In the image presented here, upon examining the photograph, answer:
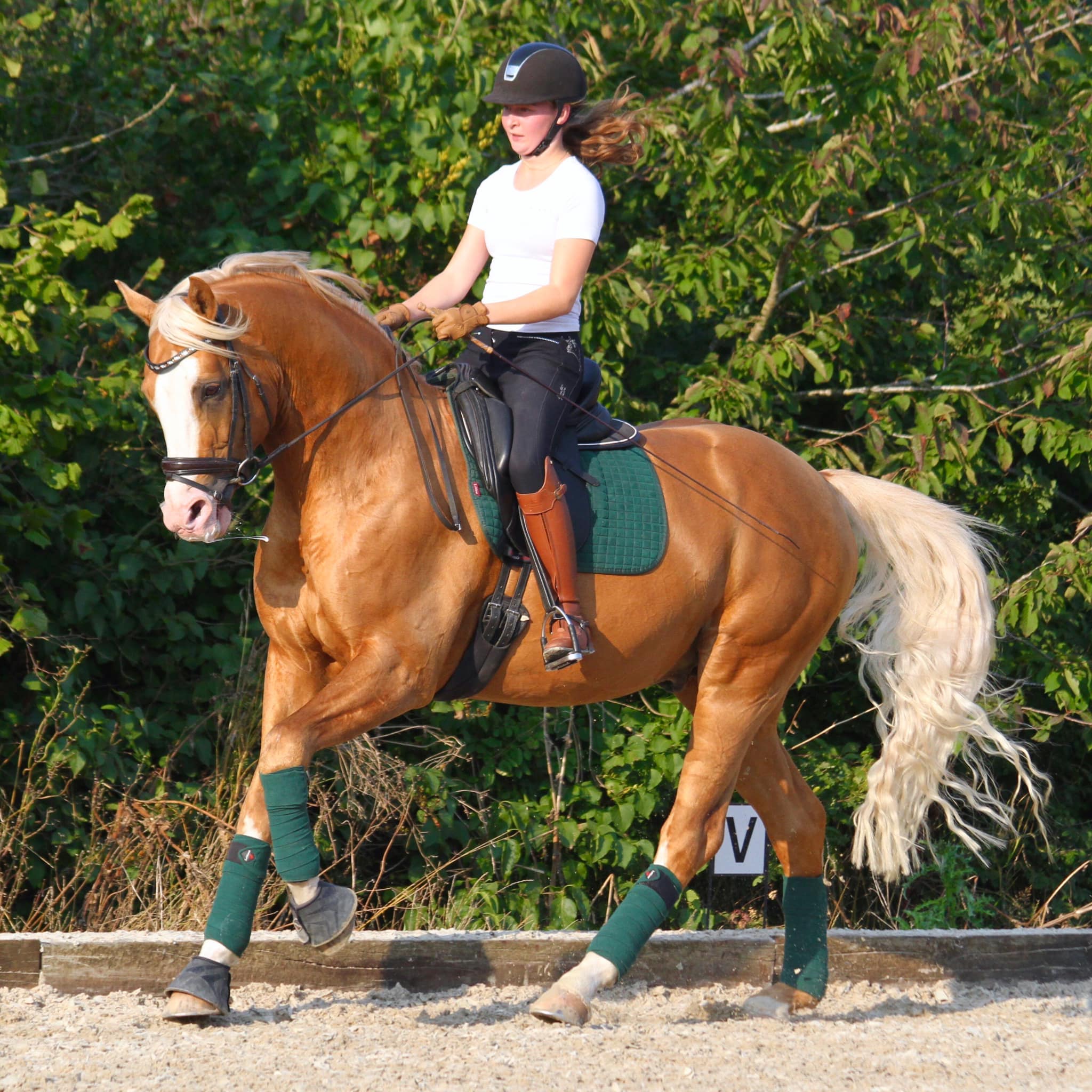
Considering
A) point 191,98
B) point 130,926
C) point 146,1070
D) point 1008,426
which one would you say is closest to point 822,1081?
point 146,1070

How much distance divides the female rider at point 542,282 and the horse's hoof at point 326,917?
961mm

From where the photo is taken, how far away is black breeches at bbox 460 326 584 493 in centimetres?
425

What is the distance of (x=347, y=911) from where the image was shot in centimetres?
404

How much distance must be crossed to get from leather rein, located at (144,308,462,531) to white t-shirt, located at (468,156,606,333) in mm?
501

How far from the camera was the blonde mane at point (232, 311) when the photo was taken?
147 inches

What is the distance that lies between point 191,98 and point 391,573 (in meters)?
4.75

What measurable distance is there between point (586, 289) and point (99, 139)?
2.67m

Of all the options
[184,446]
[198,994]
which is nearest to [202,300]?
[184,446]

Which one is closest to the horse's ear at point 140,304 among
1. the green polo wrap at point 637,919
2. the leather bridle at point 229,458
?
the leather bridle at point 229,458

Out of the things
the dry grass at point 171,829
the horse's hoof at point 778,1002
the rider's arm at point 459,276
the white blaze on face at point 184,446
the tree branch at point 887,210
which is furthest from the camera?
the tree branch at point 887,210

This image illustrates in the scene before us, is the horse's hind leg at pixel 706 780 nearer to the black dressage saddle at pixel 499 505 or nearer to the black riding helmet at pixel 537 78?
the black dressage saddle at pixel 499 505

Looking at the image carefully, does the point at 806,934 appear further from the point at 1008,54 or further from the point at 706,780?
the point at 1008,54

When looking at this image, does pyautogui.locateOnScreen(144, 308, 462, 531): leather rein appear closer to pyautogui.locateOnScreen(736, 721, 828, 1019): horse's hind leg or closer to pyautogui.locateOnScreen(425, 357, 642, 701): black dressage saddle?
pyautogui.locateOnScreen(425, 357, 642, 701): black dressage saddle

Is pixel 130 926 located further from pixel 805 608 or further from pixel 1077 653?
pixel 1077 653
